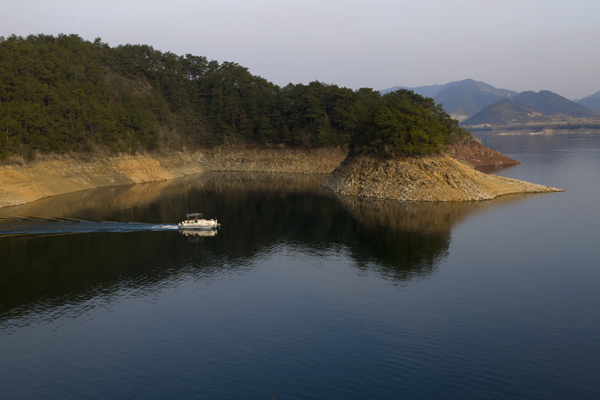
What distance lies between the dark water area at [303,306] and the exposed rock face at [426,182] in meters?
12.0

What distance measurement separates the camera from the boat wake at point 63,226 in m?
54.2

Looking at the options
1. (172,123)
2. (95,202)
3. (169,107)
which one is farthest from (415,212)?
(169,107)

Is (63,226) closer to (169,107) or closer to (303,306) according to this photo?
(303,306)

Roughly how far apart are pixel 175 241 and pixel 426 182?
150 ft

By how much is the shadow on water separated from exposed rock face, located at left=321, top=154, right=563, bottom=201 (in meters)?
3.77

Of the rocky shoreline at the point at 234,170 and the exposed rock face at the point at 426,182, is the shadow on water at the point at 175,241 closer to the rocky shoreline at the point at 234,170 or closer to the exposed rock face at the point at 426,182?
the exposed rock face at the point at 426,182

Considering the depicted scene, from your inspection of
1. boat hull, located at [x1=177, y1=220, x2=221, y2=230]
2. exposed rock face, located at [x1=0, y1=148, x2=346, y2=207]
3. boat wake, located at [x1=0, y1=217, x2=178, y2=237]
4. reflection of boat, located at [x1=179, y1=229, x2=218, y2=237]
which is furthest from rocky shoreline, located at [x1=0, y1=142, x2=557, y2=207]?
reflection of boat, located at [x1=179, y1=229, x2=218, y2=237]

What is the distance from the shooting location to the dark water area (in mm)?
23359

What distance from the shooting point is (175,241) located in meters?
52.2

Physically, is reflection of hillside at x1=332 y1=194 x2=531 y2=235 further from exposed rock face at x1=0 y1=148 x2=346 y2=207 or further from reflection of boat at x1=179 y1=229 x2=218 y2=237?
exposed rock face at x1=0 y1=148 x2=346 y2=207

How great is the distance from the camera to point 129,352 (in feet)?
85.7

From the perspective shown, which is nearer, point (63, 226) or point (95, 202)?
point (63, 226)

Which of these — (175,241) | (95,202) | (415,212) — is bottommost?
(415,212)

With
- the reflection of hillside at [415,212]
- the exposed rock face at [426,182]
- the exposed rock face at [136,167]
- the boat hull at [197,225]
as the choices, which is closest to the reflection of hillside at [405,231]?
the reflection of hillside at [415,212]
